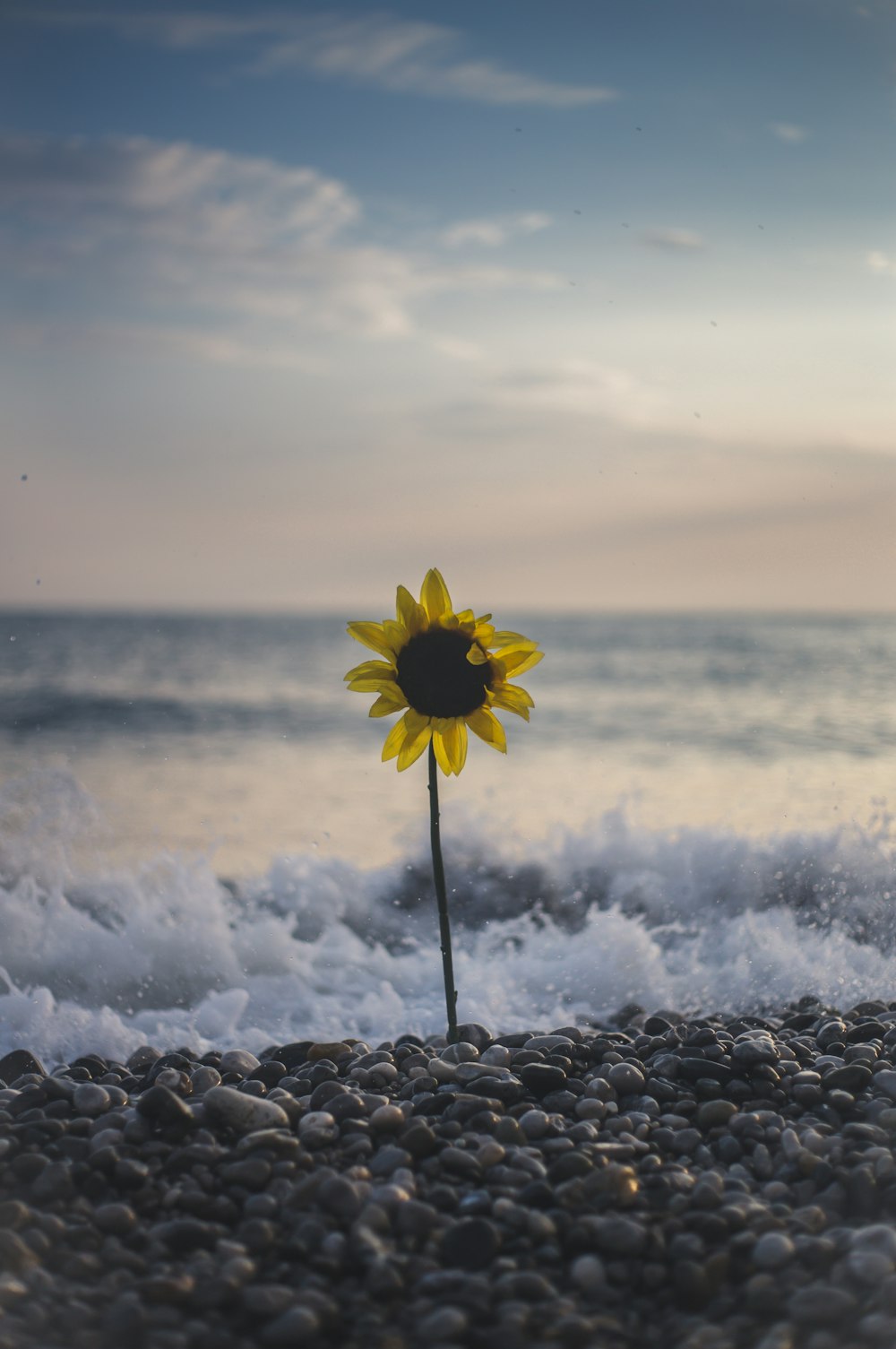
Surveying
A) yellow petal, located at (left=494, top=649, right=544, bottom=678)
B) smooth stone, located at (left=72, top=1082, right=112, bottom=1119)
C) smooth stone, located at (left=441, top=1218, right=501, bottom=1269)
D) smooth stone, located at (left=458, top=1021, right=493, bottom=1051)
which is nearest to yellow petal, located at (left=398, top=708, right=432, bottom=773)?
yellow petal, located at (left=494, top=649, right=544, bottom=678)

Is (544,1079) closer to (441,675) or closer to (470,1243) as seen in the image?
(470,1243)

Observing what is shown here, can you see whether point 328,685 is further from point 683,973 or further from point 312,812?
point 683,973

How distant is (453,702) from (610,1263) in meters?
1.22

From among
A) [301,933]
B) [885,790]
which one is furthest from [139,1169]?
[885,790]

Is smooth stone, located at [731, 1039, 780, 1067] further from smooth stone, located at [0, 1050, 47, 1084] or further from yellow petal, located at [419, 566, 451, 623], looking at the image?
smooth stone, located at [0, 1050, 47, 1084]

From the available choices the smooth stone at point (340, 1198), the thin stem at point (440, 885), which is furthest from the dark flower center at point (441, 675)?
the smooth stone at point (340, 1198)

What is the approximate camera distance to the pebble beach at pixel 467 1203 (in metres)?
1.56

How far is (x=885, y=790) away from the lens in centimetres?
896

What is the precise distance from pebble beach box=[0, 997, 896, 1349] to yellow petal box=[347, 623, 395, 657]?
0.95m

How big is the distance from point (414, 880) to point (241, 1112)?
3.99 m

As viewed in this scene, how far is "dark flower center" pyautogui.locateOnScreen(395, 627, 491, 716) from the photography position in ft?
8.35

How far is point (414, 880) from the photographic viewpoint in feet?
20.0

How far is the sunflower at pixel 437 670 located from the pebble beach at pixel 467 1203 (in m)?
0.75

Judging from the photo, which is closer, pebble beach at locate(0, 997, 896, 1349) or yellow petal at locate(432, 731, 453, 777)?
pebble beach at locate(0, 997, 896, 1349)
